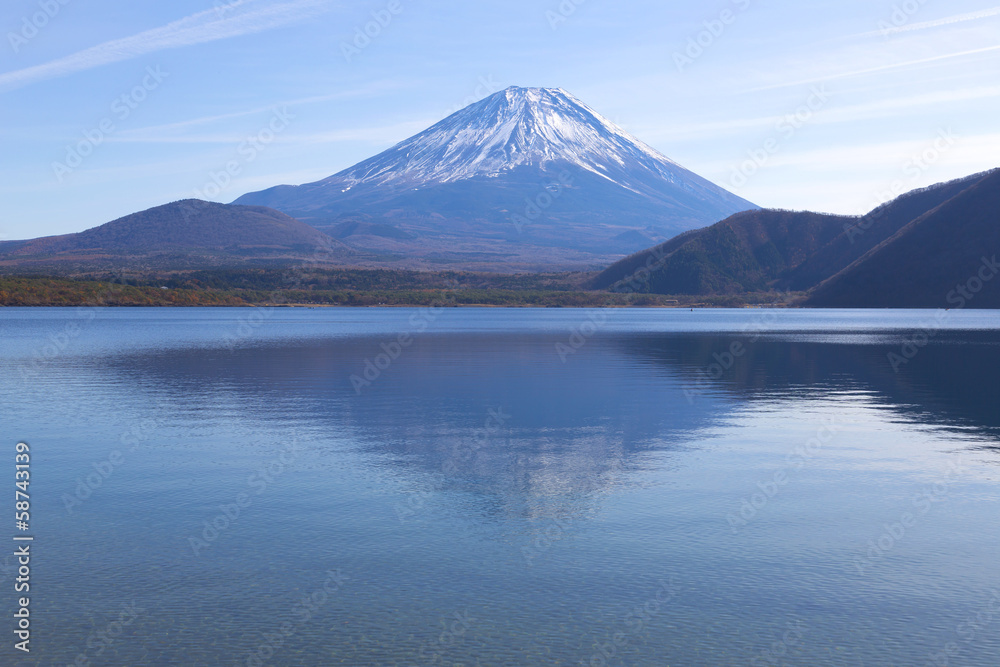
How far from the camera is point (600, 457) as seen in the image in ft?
91.6

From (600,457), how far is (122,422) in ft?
64.3

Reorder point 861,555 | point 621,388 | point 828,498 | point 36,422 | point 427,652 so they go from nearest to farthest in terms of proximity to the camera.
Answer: point 427,652
point 861,555
point 828,498
point 36,422
point 621,388

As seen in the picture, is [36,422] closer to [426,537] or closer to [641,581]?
[426,537]

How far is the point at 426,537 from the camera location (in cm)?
1853

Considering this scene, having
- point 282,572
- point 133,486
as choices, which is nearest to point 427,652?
point 282,572

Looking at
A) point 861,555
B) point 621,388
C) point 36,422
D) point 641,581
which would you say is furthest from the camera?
point 621,388

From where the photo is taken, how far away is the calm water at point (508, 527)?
13547mm

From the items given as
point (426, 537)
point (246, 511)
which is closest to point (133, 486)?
point (246, 511)

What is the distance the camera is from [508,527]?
1950 cm

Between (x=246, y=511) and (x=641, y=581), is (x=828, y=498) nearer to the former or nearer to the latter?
(x=641, y=581)

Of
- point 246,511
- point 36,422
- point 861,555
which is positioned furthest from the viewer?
point 36,422

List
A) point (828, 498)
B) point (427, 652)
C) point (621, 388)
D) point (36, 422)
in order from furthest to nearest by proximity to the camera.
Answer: point (621, 388), point (36, 422), point (828, 498), point (427, 652)

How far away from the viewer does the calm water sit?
1355 cm

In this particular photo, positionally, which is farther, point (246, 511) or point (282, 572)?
point (246, 511)
